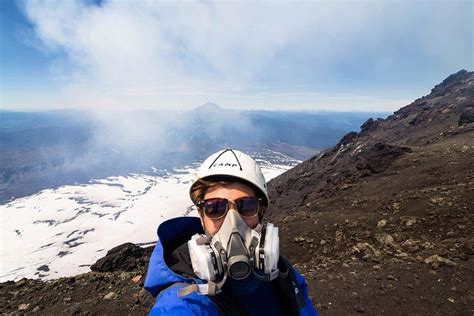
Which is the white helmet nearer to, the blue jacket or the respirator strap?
the blue jacket

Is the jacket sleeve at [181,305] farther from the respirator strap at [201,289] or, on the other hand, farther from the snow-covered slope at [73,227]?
the snow-covered slope at [73,227]

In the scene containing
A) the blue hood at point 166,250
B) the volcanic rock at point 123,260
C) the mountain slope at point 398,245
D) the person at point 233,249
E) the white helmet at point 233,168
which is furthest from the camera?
the volcanic rock at point 123,260

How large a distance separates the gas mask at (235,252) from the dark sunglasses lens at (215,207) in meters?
0.09

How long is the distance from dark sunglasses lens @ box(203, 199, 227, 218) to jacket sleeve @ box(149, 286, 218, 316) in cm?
87

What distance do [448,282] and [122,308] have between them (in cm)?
990

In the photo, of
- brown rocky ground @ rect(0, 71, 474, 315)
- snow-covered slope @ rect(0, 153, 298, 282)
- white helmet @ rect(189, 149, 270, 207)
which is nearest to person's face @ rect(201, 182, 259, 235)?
white helmet @ rect(189, 149, 270, 207)

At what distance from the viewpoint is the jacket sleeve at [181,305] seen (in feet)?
7.11

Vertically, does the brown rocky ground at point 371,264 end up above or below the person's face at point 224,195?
below

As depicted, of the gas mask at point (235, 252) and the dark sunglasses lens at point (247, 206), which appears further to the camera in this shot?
the dark sunglasses lens at point (247, 206)

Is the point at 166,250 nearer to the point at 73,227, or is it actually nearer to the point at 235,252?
the point at 235,252

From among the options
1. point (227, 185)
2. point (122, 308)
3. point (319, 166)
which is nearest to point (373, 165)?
point (122, 308)

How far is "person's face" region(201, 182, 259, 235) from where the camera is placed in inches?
119

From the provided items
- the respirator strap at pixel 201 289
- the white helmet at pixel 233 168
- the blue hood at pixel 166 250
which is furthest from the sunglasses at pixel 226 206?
the respirator strap at pixel 201 289

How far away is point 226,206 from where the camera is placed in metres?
3.02
